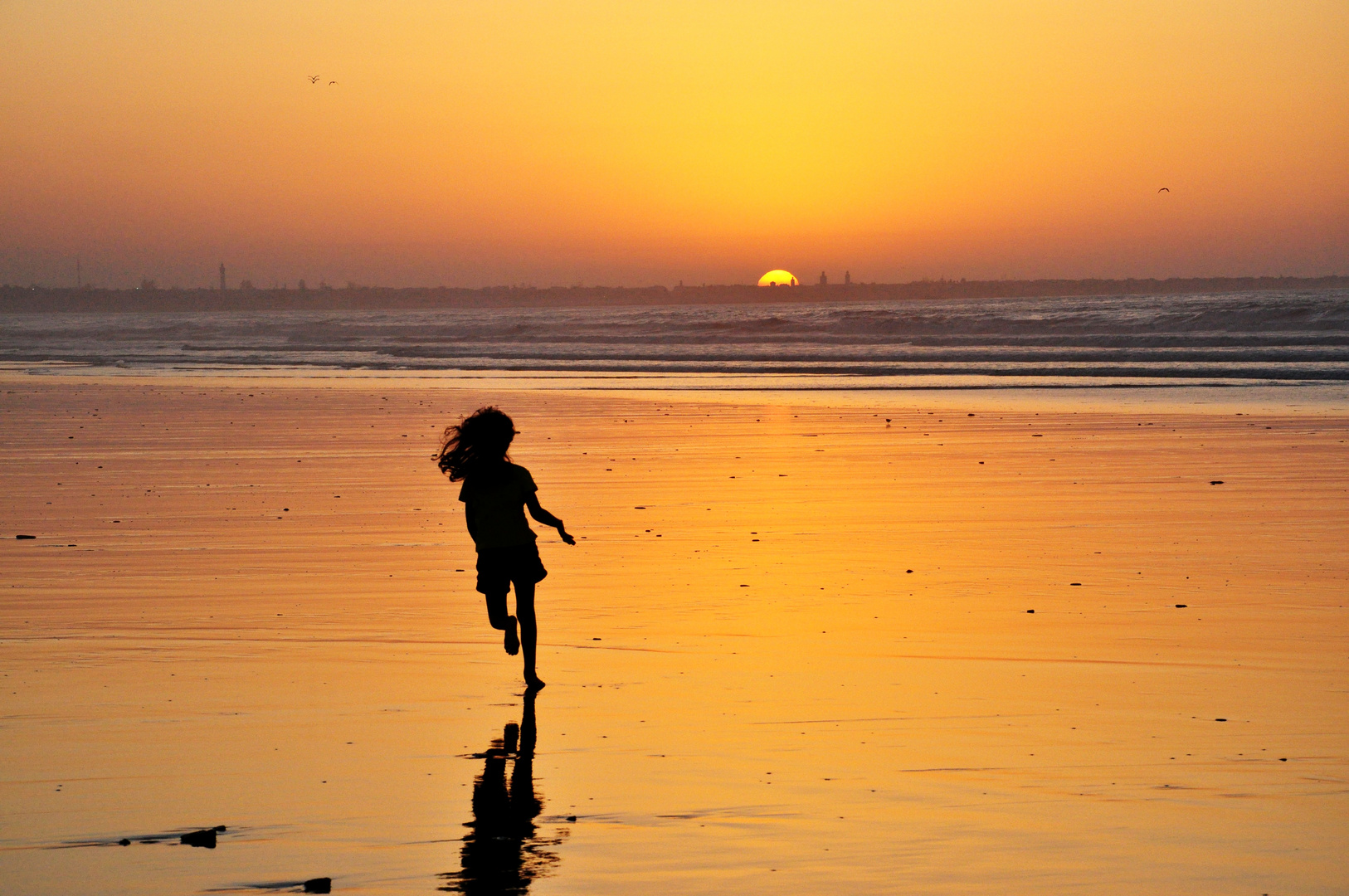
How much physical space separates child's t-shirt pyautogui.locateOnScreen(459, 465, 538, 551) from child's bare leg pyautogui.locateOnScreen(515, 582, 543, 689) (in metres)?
0.24

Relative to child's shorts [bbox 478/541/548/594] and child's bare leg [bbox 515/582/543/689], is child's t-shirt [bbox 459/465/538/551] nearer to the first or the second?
child's shorts [bbox 478/541/548/594]

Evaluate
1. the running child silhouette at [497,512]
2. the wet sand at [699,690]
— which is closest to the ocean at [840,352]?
the wet sand at [699,690]

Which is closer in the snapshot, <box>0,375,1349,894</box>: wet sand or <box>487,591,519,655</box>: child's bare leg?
<box>0,375,1349,894</box>: wet sand

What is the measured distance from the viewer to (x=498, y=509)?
295 inches

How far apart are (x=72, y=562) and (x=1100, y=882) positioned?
26.4ft

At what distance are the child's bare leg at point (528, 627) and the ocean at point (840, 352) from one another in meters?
25.4

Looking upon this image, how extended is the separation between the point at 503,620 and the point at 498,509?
1.87ft

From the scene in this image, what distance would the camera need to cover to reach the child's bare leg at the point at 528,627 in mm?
7004

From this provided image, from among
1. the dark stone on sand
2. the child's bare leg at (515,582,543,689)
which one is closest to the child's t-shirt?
the child's bare leg at (515,582,543,689)

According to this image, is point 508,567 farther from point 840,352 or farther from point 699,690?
point 840,352

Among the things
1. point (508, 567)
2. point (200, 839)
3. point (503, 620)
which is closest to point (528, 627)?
point (503, 620)

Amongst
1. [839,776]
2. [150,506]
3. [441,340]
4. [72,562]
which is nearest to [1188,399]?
[150,506]

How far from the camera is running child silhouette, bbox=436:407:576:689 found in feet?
24.3

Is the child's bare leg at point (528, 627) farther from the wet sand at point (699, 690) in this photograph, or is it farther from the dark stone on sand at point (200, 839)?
the dark stone on sand at point (200, 839)
